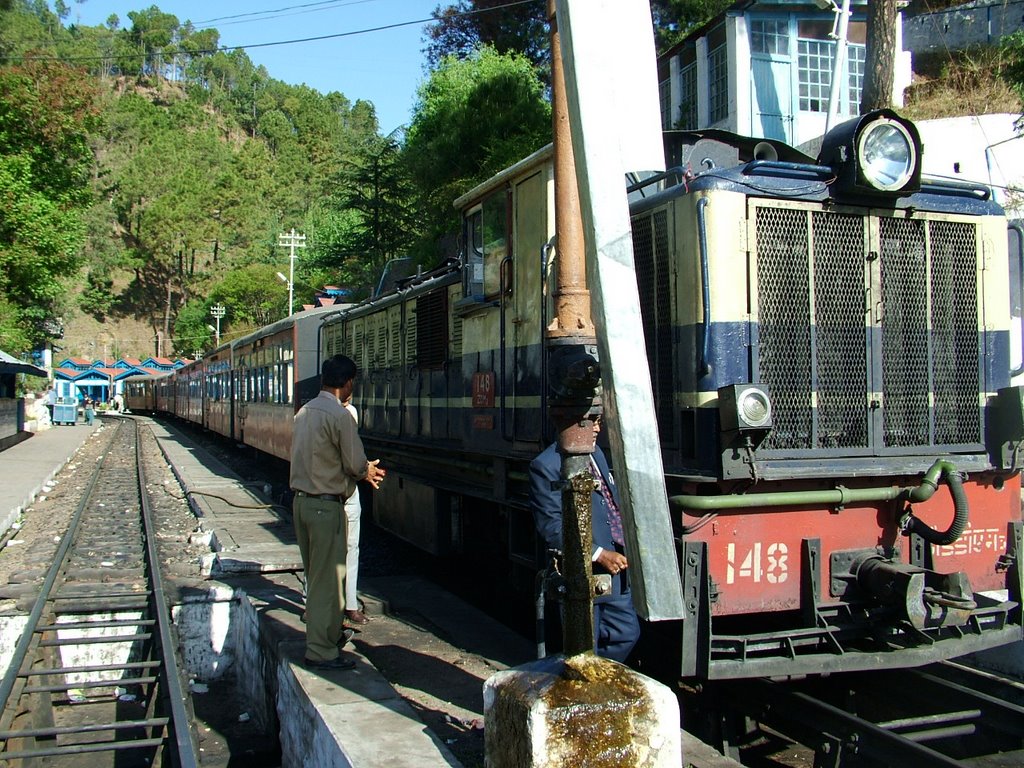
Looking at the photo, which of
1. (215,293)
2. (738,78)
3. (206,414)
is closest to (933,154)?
(738,78)

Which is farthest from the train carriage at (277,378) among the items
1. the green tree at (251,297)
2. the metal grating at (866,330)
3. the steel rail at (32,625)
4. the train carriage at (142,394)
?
the green tree at (251,297)

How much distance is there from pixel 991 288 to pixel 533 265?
9.85 feet

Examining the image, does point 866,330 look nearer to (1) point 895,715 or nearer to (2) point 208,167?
(1) point 895,715

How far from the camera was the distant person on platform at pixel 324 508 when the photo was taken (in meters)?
5.48

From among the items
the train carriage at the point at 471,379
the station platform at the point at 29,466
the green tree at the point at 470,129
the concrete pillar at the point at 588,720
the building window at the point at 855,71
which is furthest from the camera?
the building window at the point at 855,71

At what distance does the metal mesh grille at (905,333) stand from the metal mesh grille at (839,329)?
19 cm

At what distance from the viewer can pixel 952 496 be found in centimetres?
506

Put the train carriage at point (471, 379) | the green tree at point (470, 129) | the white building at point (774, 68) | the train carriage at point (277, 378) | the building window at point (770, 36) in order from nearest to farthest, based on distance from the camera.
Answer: the train carriage at point (471, 379) → the train carriage at point (277, 378) → the white building at point (774, 68) → the building window at point (770, 36) → the green tree at point (470, 129)

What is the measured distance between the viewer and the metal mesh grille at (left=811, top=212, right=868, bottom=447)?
5.21m

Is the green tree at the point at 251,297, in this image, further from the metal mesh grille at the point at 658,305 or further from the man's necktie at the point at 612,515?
the man's necktie at the point at 612,515

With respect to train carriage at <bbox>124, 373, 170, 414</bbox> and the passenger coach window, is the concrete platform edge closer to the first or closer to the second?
the passenger coach window

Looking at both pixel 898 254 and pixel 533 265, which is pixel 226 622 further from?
pixel 898 254

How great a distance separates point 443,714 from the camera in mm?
4930

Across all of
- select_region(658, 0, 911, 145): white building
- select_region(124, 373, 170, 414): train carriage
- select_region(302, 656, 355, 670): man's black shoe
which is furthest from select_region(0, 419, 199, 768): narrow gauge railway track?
select_region(124, 373, 170, 414): train carriage
